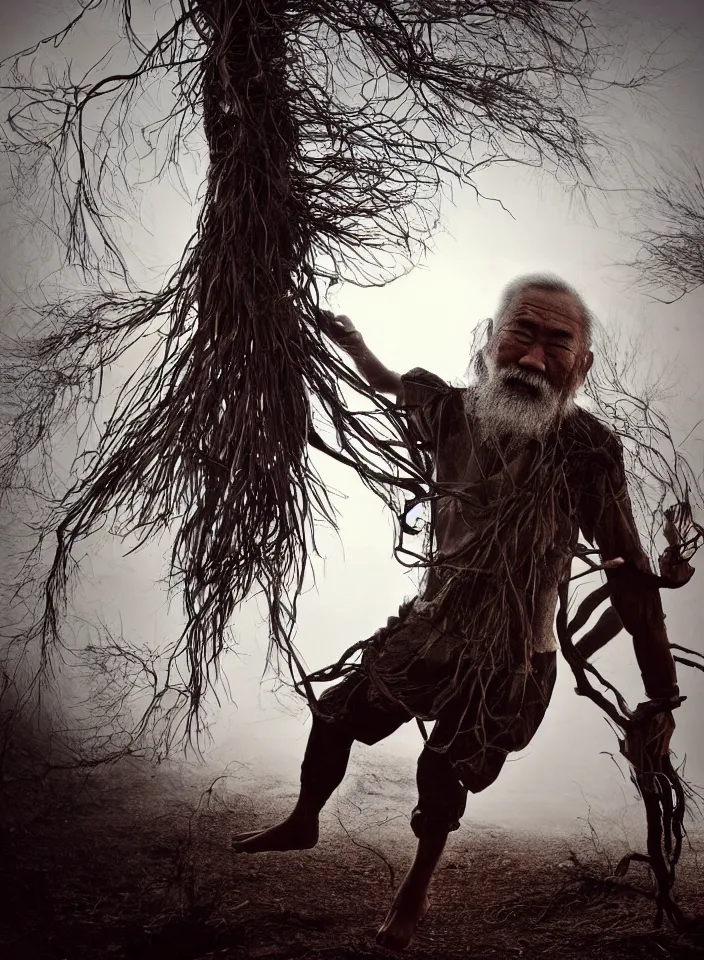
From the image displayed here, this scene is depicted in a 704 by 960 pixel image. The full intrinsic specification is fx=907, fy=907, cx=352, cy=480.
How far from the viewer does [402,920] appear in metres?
1.44

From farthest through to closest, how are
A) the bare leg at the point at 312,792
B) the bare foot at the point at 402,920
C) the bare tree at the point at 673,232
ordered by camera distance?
the bare tree at the point at 673,232 < the bare leg at the point at 312,792 < the bare foot at the point at 402,920

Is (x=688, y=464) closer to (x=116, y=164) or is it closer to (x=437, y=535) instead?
(x=437, y=535)

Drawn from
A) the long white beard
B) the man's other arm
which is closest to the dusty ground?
the man's other arm

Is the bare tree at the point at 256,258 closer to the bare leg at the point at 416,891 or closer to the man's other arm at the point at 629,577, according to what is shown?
the man's other arm at the point at 629,577

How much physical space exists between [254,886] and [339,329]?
Answer: 0.94 m

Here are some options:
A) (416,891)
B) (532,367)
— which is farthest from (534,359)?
(416,891)

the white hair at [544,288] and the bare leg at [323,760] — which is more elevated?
the white hair at [544,288]

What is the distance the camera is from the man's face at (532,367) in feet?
4.95

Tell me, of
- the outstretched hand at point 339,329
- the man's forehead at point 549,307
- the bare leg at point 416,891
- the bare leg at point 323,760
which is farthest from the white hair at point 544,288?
the bare leg at point 416,891

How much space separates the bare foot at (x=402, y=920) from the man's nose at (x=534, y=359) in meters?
0.88

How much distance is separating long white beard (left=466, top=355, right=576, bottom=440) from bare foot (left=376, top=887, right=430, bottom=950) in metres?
0.76

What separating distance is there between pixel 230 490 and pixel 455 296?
0.55 metres

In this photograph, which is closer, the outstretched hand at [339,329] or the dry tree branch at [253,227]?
the dry tree branch at [253,227]

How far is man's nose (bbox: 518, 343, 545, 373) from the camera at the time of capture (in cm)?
150
